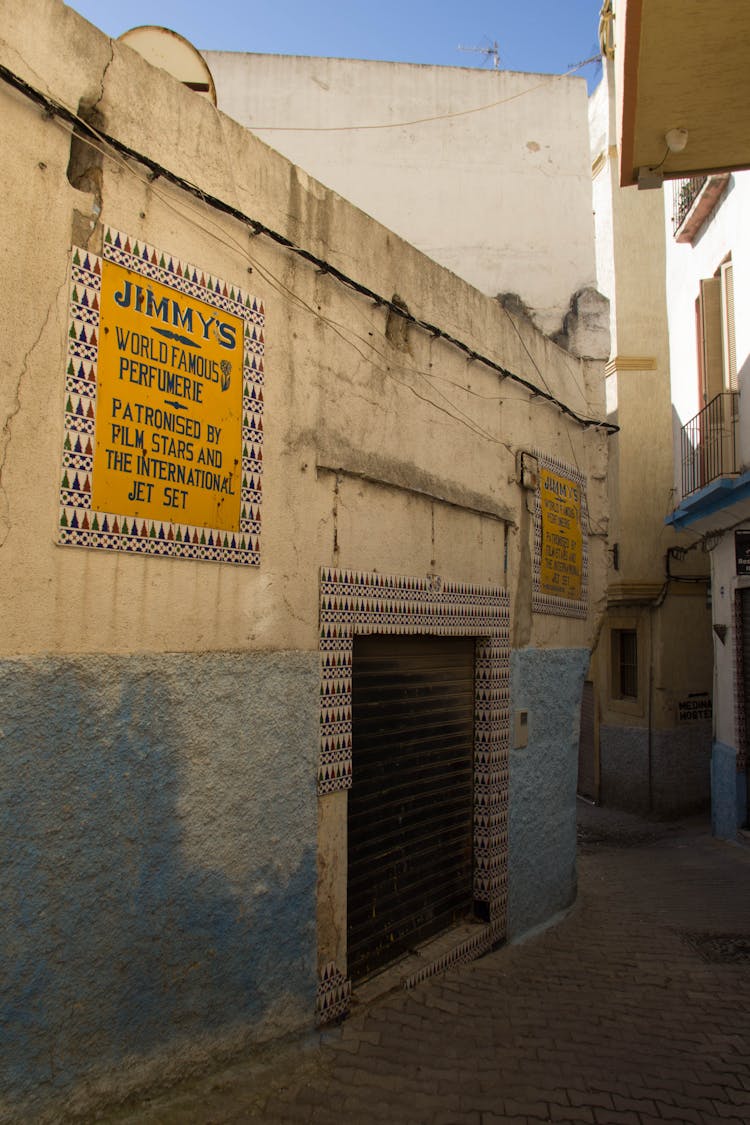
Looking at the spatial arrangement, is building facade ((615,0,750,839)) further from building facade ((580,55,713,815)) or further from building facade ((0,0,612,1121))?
building facade ((0,0,612,1121))

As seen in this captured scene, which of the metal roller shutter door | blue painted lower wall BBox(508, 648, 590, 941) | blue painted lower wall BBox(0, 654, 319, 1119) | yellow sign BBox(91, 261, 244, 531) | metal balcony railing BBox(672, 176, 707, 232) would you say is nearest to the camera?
blue painted lower wall BBox(0, 654, 319, 1119)

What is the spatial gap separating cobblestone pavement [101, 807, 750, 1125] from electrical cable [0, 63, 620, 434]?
3.92 m

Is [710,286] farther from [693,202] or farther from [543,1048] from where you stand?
[543,1048]

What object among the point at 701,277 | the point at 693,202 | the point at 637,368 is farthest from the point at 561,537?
the point at 637,368

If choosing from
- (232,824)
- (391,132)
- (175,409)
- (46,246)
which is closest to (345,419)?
(175,409)

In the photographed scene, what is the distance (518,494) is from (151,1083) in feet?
15.4

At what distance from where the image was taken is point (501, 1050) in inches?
174

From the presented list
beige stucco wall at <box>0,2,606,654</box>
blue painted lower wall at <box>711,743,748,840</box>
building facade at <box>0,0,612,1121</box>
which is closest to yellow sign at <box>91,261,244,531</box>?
building facade at <box>0,0,612,1121</box>

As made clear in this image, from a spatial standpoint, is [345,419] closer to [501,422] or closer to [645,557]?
[501,422]

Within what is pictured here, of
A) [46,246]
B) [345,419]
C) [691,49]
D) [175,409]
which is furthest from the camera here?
[691,49]

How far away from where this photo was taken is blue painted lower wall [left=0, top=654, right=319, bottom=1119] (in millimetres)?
3023

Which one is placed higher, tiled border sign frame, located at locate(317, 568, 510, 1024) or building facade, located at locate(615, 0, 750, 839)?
A: building facade, located at locate(615, 0, 750, 839)

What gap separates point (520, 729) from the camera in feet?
21.4

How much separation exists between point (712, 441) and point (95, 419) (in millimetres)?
8821
